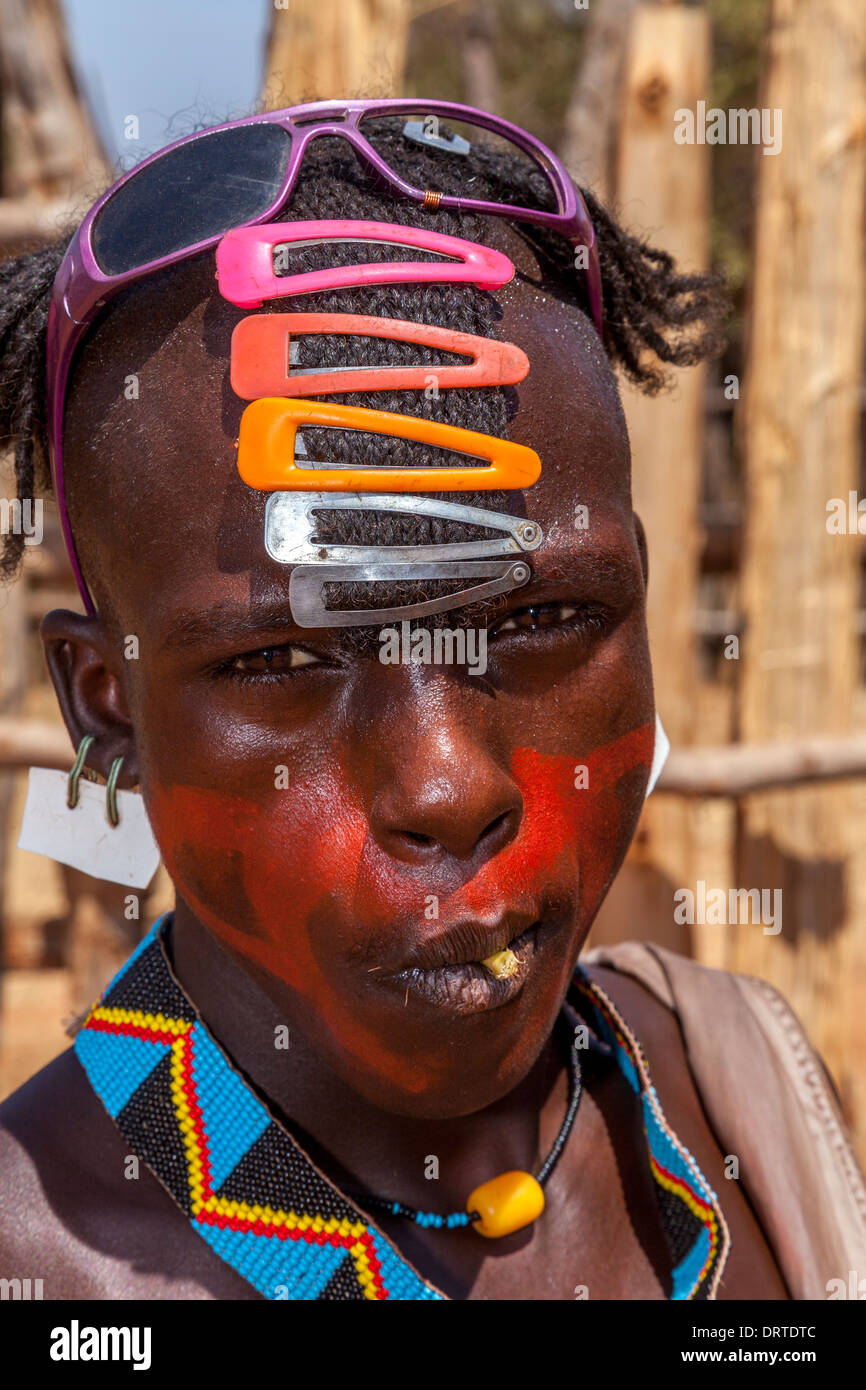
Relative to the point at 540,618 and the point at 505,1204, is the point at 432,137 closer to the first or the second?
the point at 540,618

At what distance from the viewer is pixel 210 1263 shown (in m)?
1.46

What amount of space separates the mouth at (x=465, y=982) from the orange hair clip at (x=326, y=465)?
0.44m

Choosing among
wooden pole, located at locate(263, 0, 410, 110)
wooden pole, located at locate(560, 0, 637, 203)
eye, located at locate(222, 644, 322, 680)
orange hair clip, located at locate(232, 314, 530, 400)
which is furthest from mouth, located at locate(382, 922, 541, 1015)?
wooden pole, located at locate(560, 0, 637, 203)

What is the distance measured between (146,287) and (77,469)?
0.70 ft

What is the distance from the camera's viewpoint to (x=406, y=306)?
1.32 metres

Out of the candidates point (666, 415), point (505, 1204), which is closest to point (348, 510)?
point (505, 1204)

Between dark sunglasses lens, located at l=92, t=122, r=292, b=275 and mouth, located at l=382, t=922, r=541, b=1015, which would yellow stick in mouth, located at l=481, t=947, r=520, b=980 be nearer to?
mouth, located at l=382, t=922, r=541, b=1015

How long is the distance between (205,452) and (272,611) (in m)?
0.19

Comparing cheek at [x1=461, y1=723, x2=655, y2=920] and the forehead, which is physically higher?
the forehead

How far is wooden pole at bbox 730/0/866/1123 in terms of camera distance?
12.4 ft

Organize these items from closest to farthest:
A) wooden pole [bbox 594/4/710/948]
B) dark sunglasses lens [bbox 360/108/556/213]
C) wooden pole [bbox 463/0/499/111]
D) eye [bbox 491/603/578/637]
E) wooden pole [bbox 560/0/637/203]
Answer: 1. eye [bbox 491/603/578/637]
2. dark sunglasses lens [bbox 360/108/556/213]
3. wooden pole [bbox 594/4/710/948]
4. wooden pole [bbox 560/0/637/203]
5. wooden pole [bbox 463/0/499/111]

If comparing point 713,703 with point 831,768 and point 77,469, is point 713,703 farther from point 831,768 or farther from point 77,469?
point 77,469

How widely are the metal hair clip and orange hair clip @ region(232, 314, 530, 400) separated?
11cm

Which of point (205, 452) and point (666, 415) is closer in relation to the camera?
point (205, 452)
